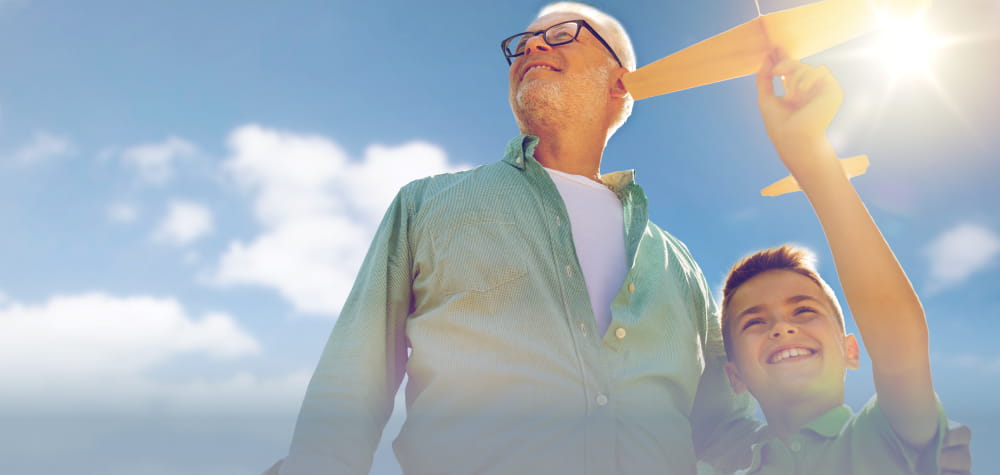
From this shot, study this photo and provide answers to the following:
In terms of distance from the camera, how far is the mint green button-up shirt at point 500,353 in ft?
8.32

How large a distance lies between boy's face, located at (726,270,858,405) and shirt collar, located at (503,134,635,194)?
0.85 meters

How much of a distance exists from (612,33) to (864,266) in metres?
2.30

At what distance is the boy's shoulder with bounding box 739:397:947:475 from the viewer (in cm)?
242

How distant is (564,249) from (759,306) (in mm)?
1063

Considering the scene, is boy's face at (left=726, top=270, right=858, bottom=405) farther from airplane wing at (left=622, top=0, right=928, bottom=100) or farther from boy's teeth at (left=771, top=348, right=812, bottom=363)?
airplane wing at (left=622, top=0, right=928, bottom=100)

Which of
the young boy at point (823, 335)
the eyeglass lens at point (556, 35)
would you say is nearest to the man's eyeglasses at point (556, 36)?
the eyeglass lens at point (556, 35)

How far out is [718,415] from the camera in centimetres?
336

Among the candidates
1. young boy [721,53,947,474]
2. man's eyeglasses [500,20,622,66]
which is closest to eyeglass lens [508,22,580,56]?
man's eyeglasses [500,20,622,66]

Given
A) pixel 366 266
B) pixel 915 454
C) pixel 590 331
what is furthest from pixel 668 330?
pixel 366 266

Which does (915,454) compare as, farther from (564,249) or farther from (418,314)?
(418,314)

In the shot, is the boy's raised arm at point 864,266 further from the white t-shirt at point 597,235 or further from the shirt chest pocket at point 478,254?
the shirt chest pocket at point 478,254

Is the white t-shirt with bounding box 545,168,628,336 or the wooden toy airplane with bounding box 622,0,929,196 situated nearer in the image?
the wooden toy airplane with bounding box 622,0,929,196

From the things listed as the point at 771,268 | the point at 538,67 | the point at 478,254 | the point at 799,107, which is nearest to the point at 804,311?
the point at 771,268

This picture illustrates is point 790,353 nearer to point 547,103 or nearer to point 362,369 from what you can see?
point 547,103
